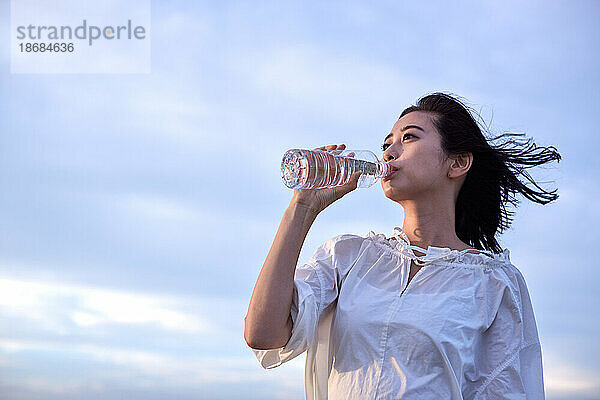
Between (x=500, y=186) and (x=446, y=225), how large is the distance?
1.23ft

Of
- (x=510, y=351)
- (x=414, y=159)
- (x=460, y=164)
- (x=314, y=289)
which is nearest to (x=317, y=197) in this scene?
(x=314, y=289)

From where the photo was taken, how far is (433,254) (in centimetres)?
248

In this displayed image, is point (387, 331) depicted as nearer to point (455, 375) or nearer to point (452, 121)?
point (455, 375)

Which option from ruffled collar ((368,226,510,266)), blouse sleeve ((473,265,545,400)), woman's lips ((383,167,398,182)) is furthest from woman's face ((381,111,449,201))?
blouse sleeve ((473,265,545,400))

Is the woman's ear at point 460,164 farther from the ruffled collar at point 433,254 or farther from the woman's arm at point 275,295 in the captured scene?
the woman's arm at point 275,295

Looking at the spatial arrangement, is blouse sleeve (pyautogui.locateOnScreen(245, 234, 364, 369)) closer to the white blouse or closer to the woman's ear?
the white blouse

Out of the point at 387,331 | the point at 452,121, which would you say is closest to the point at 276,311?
the point at 387,331

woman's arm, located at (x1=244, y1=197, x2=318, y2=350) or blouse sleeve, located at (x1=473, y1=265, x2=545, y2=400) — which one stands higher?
woman's arm, located at (x1=244, y1=197, x2=318, y2=350)

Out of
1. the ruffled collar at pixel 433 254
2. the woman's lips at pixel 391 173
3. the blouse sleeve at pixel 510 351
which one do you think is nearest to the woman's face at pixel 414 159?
the woman's lips at pixel 391 173

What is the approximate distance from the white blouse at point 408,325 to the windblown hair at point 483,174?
253 millimetres

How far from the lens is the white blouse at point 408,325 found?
2246mm

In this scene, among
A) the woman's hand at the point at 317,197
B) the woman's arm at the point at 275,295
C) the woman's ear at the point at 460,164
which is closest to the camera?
the woman's arm at the point at 275,295

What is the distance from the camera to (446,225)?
2.58 metres

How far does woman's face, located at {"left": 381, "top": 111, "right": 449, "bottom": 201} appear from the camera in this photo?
248 cm
